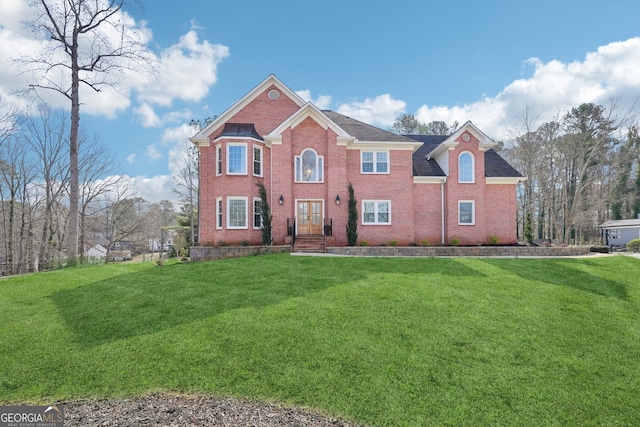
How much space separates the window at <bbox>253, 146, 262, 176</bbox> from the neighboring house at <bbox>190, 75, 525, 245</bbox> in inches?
2.2

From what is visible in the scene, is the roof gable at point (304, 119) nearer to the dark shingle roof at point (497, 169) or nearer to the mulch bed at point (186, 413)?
the dark shingle roof at point (497, 169)

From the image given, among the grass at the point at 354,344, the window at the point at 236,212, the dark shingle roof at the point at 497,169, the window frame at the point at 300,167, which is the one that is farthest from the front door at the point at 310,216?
the dark shingle roof at the point at 497,169

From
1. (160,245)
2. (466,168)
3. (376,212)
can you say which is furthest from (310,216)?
(160,245)

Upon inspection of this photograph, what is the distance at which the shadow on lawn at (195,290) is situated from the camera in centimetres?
670

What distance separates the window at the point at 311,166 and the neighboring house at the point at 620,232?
3351 cm

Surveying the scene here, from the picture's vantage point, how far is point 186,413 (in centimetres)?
393

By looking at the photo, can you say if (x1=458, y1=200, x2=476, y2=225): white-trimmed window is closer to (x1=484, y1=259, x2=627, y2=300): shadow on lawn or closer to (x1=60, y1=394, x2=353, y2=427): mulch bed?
(x1=484, y1=259, x2=627, y2=300): shadow on lawn

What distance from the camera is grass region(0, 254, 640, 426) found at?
4348 millimetres

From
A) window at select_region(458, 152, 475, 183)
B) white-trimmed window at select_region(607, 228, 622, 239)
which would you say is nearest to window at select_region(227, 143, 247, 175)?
window at select_region(458, 152, 475, 183)

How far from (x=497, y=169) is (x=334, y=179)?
10.7 meters

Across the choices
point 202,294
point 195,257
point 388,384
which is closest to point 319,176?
point 195,257

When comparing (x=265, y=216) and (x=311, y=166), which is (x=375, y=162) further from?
(x=265, y=216)

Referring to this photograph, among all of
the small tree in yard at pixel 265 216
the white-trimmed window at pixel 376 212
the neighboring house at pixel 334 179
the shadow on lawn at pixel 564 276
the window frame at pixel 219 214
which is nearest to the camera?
the shadow on lawn at pixel 564 276

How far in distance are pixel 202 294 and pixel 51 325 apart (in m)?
3.02
